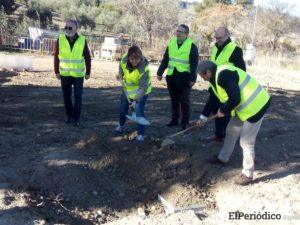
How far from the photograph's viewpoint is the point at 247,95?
213 inches

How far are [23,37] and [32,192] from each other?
2093cm

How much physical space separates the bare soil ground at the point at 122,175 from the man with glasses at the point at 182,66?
67cm

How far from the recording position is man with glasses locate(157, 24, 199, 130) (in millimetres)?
7359

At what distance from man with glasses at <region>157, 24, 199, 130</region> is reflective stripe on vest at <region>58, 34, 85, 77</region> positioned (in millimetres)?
1448

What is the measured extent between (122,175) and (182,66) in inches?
89.0

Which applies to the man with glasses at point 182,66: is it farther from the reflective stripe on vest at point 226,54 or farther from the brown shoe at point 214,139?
the reflective stripe on vest at point 226,54

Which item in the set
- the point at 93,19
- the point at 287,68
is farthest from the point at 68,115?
the point at 93,19

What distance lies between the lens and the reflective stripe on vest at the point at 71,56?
7.31 meters

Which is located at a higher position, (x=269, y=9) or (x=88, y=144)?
(x=269, y=9)

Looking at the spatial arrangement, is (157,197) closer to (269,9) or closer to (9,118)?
(9,118)

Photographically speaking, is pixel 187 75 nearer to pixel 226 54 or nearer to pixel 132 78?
pixel 226 54

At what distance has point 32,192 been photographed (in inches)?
211

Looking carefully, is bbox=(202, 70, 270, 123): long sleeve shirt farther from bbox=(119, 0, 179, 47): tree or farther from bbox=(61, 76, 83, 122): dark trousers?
bbox=(119, 0, 179, 47): tree

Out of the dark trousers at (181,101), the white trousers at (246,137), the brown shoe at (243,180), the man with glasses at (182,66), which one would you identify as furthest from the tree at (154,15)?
the brown shoe at (243,180)
